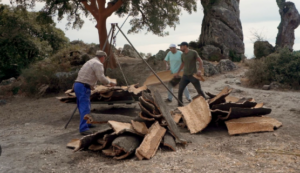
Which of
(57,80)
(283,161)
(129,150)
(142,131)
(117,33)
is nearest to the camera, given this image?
(283,161)

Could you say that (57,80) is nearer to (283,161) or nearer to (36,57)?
(36,57)

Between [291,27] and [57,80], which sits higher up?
[291,27]

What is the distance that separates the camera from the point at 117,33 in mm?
8453

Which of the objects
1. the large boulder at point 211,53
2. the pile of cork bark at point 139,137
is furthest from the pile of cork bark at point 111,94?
the large boulder at point 211,53

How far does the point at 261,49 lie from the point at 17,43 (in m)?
15.6

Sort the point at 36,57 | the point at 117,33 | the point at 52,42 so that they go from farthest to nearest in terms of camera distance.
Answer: the point at 52,42
the point at 36,57
the point at 117,33

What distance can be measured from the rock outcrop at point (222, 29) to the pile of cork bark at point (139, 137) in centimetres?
1487

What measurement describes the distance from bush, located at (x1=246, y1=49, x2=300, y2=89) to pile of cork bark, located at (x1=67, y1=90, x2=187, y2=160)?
8068 millimetres

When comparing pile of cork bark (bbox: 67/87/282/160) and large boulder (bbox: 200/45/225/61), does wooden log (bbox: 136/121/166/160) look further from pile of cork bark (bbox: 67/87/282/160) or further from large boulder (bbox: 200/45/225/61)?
large boulder (bbox: 200/45/225/61)

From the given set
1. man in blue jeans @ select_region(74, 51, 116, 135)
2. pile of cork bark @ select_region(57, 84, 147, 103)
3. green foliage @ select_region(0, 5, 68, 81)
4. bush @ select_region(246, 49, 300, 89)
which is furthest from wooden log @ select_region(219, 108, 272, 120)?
green foliage @ select_region(0, 5, 68, 81)

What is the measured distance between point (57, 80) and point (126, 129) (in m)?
8.97

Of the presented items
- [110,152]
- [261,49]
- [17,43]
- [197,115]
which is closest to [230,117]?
[197,115]

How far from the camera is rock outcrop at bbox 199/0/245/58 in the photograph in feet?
67.3

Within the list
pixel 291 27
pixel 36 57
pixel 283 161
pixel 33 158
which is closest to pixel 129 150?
pixel 33 158
